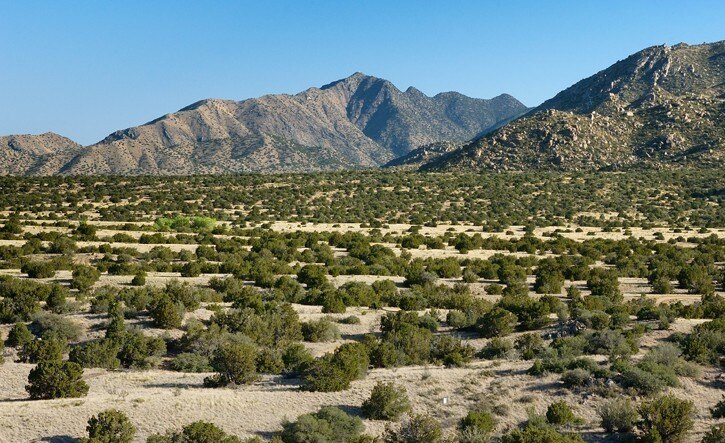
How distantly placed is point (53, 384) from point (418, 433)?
9.32 meters

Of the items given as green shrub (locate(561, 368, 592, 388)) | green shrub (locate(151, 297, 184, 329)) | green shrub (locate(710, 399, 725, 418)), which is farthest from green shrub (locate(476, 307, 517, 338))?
green shrub (locate(151, 297, 184, 329))

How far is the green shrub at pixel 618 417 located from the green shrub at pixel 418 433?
4119mm

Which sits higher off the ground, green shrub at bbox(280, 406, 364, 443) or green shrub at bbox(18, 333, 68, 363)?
green shrub at bbox(18, 333, 68, 363)

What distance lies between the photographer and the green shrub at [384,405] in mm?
15461

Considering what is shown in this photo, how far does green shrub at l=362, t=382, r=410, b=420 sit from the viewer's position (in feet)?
50.7

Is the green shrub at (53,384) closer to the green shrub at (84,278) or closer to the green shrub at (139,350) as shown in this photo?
the green shrub at (139,350)

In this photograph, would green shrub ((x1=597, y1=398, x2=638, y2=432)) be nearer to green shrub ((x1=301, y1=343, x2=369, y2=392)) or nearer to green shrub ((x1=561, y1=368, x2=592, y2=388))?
green shrub ((x1=561, y1=368, x2=592, y2=388))

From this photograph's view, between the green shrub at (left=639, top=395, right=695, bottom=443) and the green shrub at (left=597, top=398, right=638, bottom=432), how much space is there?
0.28 metres

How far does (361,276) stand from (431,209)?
39.5 metres

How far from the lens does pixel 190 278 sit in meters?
32.1

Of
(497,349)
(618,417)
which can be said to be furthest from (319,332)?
(618,417)

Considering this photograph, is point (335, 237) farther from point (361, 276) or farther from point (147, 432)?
point (147, 432)

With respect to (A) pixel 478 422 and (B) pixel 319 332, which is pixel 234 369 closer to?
(B) pixel 319 332

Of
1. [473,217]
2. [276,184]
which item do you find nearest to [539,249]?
[473,217]
